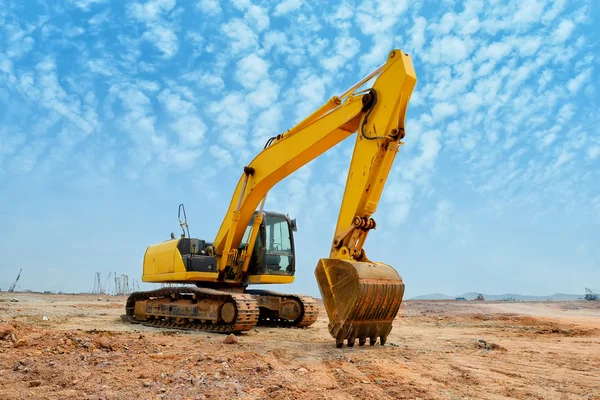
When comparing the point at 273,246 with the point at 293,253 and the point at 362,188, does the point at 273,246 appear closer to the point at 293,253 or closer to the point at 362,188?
the point at 293,253

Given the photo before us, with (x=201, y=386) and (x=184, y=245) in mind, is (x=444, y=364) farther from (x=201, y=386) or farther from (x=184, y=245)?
(x=184, y=245)

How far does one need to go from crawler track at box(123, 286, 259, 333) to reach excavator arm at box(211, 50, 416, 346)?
9.24 ft

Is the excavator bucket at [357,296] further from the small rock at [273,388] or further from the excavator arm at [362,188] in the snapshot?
the small rock at [273,388]

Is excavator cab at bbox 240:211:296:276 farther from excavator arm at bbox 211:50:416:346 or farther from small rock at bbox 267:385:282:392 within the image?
small rock at bbox 267:385:282:392

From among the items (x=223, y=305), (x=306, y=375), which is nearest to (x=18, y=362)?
(x=306, y=375)

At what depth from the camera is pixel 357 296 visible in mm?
7215

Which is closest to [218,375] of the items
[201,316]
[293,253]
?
[201,316]

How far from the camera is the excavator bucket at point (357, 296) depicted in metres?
7.32

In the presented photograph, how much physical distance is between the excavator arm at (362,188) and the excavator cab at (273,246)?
280 cm

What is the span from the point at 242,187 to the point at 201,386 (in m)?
6.91

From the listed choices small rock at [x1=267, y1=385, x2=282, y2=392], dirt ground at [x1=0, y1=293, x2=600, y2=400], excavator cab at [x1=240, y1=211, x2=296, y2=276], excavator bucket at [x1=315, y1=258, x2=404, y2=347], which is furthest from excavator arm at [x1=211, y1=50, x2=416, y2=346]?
excavator cab at [x1=240, y1=211, x2=296, y2=276]

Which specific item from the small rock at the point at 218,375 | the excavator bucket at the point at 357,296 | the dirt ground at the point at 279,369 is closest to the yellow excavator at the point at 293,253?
the excavator bucket at the point at 357,296

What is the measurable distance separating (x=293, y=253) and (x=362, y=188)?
4709 millimetres

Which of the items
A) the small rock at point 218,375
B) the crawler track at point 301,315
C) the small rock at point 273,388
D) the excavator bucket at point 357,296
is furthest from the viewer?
the crawler track at point 301,315
